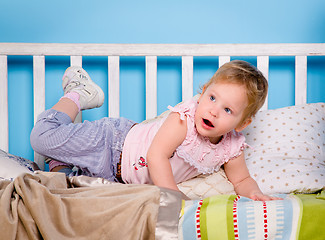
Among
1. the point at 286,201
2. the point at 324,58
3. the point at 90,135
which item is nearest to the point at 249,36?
the point at 324,58

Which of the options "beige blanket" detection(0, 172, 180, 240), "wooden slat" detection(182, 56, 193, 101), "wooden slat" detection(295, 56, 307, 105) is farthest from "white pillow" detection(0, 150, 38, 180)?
"wooden slat" detection(295, 56, 307, 105)

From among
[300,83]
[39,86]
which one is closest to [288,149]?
[300,83]

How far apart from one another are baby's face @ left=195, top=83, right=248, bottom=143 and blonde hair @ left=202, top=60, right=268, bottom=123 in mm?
14

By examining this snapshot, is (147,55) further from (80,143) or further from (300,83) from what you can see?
(300,83)

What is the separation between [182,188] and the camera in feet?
4.32

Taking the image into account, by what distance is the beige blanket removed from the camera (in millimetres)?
843

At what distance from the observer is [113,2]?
183cm

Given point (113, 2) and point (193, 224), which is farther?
point (113, 2)

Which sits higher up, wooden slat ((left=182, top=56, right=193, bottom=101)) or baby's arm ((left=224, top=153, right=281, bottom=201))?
wooden slat ((left=182, top=56, right=193, bottom=101))

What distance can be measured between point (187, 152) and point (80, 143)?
341 millimetres

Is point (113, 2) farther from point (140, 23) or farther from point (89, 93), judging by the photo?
point (89, 93)

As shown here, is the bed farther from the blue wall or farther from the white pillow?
the blue wall

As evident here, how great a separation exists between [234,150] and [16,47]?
0.95 m

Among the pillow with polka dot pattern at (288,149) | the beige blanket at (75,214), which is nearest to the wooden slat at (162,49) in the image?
the pillow with polka dot pattern at (288,149)
